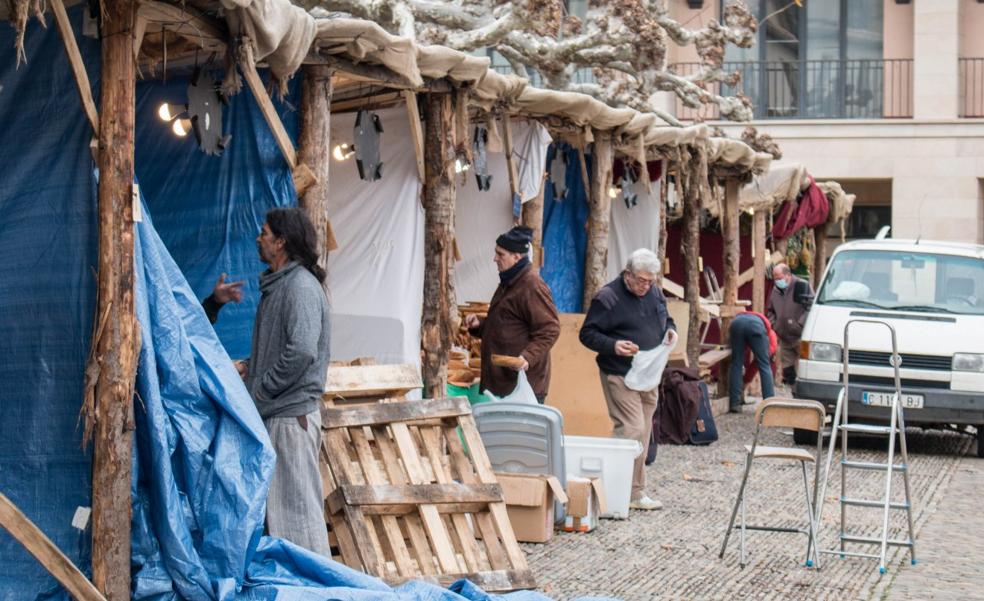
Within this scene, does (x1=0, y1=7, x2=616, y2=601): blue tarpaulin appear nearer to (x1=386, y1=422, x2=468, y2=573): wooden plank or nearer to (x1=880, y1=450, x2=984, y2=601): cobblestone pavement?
(x1=386, y1=422, x2=468, y2=573): wooden plank

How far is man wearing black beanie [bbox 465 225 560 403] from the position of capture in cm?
995

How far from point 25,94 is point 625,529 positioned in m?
5.06

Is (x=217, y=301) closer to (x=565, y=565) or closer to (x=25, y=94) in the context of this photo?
(x=25, y=94)

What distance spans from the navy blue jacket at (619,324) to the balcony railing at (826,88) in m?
21.4

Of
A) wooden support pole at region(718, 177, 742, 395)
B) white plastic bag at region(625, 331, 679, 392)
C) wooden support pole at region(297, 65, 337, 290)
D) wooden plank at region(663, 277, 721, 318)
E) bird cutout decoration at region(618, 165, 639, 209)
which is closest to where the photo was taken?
wooden support pole at region(297, 65, 337, 290)

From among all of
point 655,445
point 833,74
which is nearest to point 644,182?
point 655,445

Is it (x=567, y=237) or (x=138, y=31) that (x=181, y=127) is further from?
(x=567, y=237)

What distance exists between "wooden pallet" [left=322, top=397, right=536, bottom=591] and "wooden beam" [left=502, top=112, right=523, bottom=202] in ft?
12.5

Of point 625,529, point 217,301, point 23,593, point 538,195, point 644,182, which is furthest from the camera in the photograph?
point 644,182

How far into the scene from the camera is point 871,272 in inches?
589

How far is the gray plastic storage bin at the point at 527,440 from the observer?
31.3 ft

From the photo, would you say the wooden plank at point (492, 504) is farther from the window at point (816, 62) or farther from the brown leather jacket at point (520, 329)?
the window at point (816, 62)

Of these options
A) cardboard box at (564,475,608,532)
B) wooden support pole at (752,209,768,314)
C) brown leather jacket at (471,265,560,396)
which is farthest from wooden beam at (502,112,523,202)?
wooden support pole at (752,209,768,314)

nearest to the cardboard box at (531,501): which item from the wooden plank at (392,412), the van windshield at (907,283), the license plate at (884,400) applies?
the wooden plank at (392,412)
